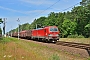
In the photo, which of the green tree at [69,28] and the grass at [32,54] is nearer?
the grass at [32,54]

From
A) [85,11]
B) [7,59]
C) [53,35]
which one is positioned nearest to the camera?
[7,59]

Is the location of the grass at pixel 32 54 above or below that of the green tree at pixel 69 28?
below

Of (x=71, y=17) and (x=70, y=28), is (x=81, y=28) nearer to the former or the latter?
(x=70, y=28)

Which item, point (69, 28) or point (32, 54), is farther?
point (69, 28)

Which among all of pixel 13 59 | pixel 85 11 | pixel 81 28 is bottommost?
pixel 13 59

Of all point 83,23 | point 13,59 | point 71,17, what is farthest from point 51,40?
point 71,17

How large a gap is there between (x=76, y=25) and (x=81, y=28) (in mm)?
3084

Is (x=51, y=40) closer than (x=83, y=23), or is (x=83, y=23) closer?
(x=51, y=40)

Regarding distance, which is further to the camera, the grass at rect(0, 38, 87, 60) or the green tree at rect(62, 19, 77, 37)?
the green tree at rect(62, 19, 77, 37)

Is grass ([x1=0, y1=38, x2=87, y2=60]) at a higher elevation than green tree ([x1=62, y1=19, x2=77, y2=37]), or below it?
below

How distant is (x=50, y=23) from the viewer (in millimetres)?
103625

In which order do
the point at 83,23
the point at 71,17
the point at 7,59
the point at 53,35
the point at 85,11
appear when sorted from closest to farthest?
the point at 7,59
the point at 53,35
the point at 85,11
the point at 83,23
the point at 71,17

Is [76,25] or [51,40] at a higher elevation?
[76,25]

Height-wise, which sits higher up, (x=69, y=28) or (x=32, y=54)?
(x=69, y=28)
